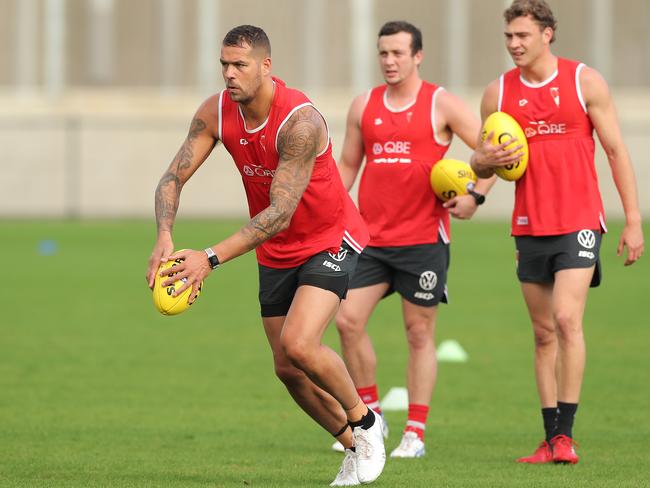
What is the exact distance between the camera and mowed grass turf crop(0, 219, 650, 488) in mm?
7180

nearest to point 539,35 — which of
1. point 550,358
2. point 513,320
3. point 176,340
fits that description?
point 550,358

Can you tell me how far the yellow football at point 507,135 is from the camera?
25.1 feet

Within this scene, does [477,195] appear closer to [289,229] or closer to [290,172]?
[289,229]

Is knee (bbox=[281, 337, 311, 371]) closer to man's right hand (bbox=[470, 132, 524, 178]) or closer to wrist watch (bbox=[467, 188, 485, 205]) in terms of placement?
man's right hand (bbox=[470, 132, 524, 178])

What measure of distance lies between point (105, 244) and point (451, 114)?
17.9m

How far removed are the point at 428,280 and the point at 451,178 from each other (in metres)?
0.67

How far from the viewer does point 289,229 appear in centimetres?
686

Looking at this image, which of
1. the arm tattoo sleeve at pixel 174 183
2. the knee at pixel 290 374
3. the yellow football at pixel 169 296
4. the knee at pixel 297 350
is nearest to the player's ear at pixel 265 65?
the arm tattoo sleeve at pixel 174 183

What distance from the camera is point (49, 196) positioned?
36156 mm

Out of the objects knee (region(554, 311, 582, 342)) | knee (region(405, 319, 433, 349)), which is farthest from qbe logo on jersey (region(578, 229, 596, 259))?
knee (region(405, 319, 433, 349))

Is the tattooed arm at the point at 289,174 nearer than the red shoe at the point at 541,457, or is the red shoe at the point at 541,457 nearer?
the tattooed arm at the point at 289,174

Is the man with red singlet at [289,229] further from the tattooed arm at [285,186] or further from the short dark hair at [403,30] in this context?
the short dark hair at [403,30]

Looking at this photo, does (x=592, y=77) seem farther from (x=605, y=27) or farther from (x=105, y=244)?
(x=605, y=27)

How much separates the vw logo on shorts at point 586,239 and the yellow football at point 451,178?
0.93 metres
